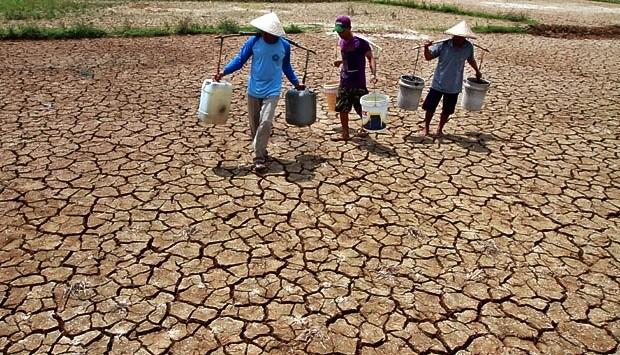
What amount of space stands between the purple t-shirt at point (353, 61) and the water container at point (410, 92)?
801 mm

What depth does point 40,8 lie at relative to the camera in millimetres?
16016

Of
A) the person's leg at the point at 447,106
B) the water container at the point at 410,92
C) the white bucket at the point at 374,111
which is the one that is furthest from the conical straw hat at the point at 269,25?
the person's leg at the point at 447,106

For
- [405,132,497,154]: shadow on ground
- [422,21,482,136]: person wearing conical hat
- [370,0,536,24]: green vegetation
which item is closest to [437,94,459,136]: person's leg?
[422,21,482,136]: person wearing conical hat

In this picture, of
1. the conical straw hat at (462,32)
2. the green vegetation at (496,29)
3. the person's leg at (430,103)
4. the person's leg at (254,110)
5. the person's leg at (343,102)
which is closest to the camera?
the person's leg at (254,110)

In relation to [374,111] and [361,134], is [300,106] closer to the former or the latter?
[374,111]

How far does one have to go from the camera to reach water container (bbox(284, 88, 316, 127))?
5633mm

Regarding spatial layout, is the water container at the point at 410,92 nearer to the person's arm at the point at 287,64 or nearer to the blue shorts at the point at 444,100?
the blue shorts at the point at 444,100

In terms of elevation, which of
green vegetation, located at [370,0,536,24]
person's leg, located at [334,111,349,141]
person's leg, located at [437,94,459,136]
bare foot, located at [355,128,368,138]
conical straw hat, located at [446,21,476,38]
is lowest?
bare foot, located at [355,128,368,138]

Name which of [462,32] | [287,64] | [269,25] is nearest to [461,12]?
[462,32]

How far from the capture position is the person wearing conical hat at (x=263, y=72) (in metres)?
5.20

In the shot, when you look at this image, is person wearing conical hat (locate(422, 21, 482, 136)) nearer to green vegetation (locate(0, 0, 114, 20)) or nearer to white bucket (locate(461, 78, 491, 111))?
white bucket (locate(461, 78, 491, 111))

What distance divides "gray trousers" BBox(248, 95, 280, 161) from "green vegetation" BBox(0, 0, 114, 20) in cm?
1186

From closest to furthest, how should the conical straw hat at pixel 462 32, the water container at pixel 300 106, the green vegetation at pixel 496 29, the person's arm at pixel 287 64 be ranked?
the person's arm at pixel 287 64 → the water container at pixel 300 106 → the conical straw hat at pixel 462 32 → the green vegetation at pixel 496 29

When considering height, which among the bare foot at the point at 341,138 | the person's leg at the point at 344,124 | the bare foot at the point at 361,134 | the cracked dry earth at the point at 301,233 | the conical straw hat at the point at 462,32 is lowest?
the cracked dry earth at the point at 301,233
